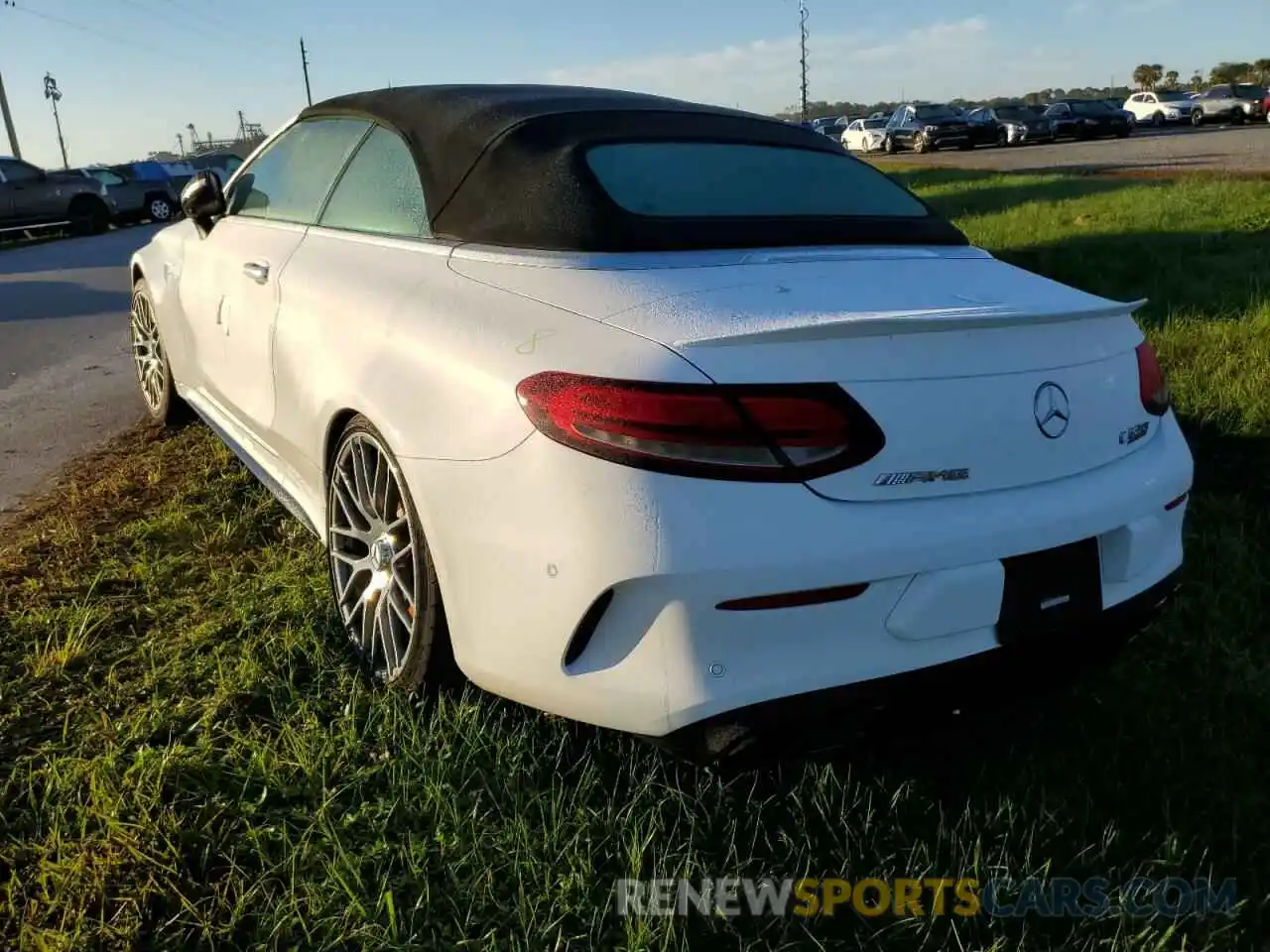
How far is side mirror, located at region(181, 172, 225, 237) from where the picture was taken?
3740 millimetres

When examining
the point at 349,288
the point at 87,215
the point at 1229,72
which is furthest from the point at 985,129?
the point at 1229,72

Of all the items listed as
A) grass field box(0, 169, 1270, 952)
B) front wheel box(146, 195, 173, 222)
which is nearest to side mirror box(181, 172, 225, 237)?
grass field box(0, 169, 1270, 952)

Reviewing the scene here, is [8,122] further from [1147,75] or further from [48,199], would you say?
[1147,75]

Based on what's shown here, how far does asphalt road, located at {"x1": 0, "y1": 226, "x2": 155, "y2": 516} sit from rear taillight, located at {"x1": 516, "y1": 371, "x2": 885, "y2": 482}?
3.16m

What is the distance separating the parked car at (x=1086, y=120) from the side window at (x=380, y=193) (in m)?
32.6

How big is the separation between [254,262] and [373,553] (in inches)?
52.1

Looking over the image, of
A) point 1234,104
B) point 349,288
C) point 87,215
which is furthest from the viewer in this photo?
point 1234,104

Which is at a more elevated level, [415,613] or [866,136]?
[866,136]

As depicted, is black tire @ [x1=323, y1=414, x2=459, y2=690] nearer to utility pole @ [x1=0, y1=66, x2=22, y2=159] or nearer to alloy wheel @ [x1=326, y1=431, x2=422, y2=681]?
alloy wheel @ [x1=326, y1=431, x2=422, y2=681]

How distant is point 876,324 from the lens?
1.75 m

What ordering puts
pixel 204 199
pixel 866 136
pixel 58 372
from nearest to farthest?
pixel 204 199
pixel 58 372
pixel 866 136

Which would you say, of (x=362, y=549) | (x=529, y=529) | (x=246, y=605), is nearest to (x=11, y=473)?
(x=246, y=605)

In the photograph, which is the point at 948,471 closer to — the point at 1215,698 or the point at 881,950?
the point at 881,950

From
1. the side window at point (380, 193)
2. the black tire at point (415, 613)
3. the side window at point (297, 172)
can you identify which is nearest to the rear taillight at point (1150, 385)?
the black tire at point (415, 613)
